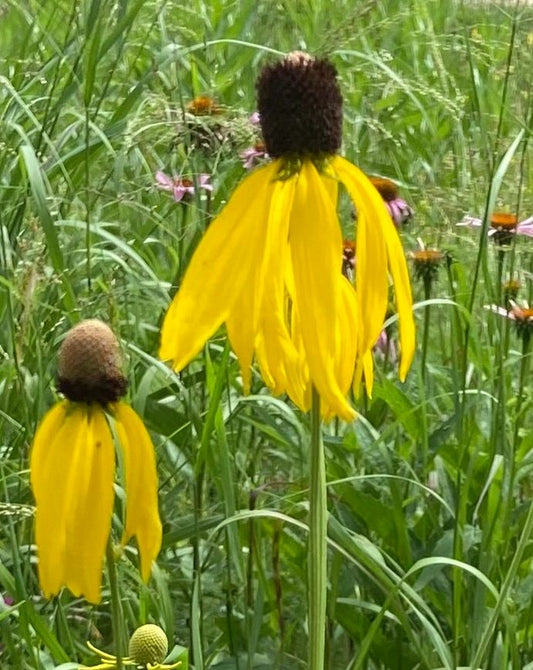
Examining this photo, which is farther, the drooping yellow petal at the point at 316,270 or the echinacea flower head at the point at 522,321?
the echinacea flower head at the point at 522,321

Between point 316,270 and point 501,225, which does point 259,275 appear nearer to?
point 316,270

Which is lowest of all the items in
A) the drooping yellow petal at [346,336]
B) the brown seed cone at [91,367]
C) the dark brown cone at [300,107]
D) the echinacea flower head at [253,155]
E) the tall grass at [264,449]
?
the tall grass at [264,449]

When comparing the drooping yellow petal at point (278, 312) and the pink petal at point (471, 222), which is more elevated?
the drooping yellow petal at point (278, 312)

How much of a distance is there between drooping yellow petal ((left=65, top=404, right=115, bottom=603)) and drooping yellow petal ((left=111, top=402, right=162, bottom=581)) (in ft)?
0.05

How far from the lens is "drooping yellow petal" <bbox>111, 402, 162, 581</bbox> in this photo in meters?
0.76

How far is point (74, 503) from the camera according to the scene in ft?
2.43

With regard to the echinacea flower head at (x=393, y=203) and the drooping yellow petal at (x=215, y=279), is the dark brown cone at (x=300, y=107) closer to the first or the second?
the drooping yellow petal at (x=215, y=279)

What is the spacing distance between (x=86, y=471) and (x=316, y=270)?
19cm

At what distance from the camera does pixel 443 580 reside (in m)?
1.35

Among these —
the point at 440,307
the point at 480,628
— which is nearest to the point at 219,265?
the point at 480,628

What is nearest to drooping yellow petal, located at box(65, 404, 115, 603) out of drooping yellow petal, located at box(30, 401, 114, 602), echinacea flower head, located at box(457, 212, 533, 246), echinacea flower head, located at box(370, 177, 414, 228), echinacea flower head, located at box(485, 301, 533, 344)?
drooping yellow petal, located at box(30, 401, 114, 602)

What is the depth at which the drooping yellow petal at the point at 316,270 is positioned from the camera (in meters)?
0.65

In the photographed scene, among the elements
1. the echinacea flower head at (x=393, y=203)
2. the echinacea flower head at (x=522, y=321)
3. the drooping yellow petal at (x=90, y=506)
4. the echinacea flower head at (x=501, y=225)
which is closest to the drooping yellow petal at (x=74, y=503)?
the drooping yellow petal at (x=90, y=506)

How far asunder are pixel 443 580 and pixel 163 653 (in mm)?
584
